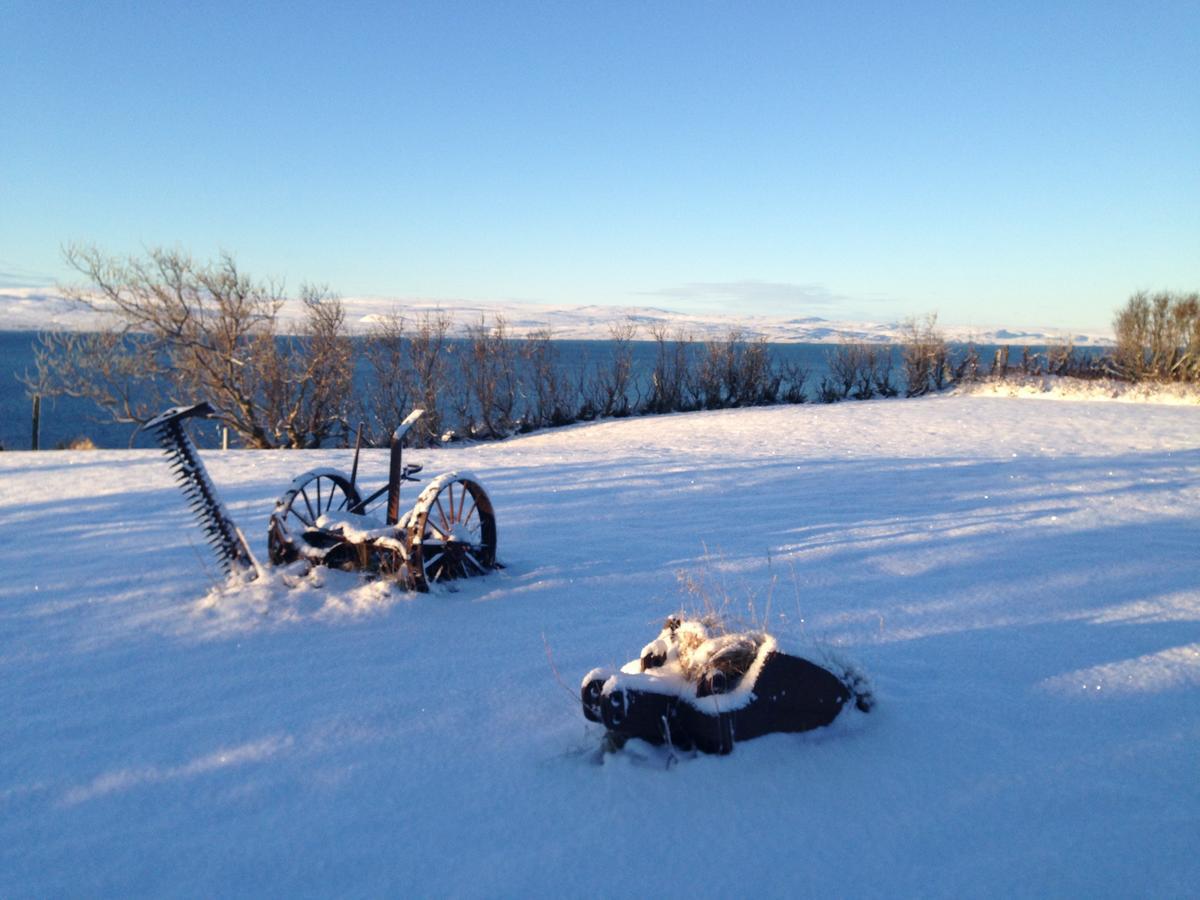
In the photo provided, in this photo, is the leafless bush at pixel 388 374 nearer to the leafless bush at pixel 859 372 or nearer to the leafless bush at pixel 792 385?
the leafless bush at pixel 792 385

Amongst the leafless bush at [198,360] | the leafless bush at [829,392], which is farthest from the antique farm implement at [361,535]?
the leafless bush at [829,392]

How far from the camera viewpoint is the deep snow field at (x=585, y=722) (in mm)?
2443

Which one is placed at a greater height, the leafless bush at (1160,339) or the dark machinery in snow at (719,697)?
the leafless bush at (1160,339)

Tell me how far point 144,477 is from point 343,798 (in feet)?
28.1

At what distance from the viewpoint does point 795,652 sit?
3068 millimetres

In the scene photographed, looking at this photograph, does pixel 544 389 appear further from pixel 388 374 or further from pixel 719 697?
pixel 719 697

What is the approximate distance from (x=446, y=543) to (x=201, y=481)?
1580 millimetres

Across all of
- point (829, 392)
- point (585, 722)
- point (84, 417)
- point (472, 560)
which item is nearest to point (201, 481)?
point (472, 560)

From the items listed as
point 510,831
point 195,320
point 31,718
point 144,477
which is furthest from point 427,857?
point 195,320

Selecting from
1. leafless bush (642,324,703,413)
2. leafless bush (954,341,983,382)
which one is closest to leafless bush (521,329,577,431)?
leafless bush (642,324,703,413)

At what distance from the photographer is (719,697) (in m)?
2.96

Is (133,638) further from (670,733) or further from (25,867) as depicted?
(670,733)

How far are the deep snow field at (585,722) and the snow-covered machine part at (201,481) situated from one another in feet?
0.88

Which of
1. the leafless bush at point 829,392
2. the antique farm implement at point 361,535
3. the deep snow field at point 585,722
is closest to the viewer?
the deep snow field at point 585,722
